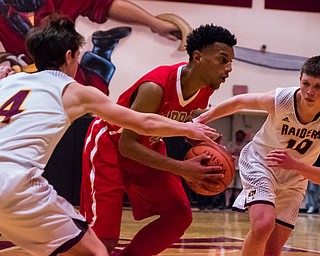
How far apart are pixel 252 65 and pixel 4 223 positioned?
36.8 feet

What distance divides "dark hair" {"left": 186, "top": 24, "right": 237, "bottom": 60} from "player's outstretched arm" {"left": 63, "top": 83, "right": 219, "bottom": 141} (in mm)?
1037

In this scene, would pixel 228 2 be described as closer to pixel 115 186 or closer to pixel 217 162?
pixel 115 186

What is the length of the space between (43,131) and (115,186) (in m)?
1.26

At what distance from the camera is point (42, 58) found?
3.43 m

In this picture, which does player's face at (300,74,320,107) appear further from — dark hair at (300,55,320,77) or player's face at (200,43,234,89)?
player's face at (200,43,234,89)

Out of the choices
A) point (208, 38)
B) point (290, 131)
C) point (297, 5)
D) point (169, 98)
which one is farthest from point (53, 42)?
point (297, 5)

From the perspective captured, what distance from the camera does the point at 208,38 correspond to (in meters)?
4.41

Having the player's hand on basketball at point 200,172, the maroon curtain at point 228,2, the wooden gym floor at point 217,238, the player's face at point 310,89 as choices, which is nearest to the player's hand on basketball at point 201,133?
the player's hand on basketball at point 200,172

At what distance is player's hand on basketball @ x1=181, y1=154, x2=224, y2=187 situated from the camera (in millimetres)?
3809

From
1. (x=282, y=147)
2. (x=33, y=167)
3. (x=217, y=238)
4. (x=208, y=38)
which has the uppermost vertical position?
(x=208, y=38)

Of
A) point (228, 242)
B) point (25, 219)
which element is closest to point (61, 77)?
point (25, 219)

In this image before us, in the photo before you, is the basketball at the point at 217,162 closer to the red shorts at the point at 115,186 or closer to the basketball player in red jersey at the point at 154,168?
the basketball player in red jersey at the point at 154,168

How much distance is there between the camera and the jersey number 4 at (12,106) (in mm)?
3219

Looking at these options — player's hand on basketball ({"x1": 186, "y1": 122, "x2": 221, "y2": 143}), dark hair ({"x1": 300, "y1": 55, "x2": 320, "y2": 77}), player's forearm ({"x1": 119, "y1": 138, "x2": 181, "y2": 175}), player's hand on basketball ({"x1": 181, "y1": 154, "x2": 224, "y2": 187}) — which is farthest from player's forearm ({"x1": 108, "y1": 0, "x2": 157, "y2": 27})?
player's hand on basketball ({"x1": 186, "y1": 122, "x2": 221, "y2": 143})
